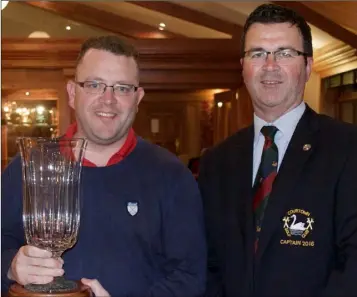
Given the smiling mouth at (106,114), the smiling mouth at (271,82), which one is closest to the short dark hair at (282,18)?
the smiling mouth at (271,82)

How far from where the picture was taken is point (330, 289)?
154 cm

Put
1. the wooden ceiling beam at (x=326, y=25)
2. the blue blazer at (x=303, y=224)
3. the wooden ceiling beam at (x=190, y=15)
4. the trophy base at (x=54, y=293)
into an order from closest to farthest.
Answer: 1. the trophy base at (x=54, y=293)
2. the blue blazer at (x=303, y=224)
3. the wooden ceiling beam at (x=326, y=25)
4. the wooden ceiling beam at (x=190, y=15)

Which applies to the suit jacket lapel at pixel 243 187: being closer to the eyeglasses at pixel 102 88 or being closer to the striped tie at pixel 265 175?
the striped tie at pixel 265 175

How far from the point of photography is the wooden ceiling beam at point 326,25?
412cm

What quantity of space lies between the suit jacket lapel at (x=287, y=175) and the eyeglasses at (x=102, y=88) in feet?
1.58

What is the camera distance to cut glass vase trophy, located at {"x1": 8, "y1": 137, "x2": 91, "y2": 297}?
1.46 metres

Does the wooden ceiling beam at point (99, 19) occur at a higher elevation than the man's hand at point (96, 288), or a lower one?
higher

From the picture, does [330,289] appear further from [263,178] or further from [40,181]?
[40,181]

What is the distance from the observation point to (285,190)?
165 centimetres

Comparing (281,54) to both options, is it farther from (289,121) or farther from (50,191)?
(50,191)

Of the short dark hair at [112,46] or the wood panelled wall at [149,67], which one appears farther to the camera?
the wood panelled wall at [149,67]

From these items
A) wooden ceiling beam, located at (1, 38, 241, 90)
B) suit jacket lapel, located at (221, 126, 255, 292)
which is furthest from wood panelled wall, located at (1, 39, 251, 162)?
suit jacket lapel, located at (221, 126, 255, 292)

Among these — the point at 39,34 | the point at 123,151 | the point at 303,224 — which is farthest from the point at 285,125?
the point at 39,34

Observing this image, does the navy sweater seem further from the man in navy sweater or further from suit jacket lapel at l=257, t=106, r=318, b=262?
suit jacket lapel at l=257, t=106, r=318, b=262
